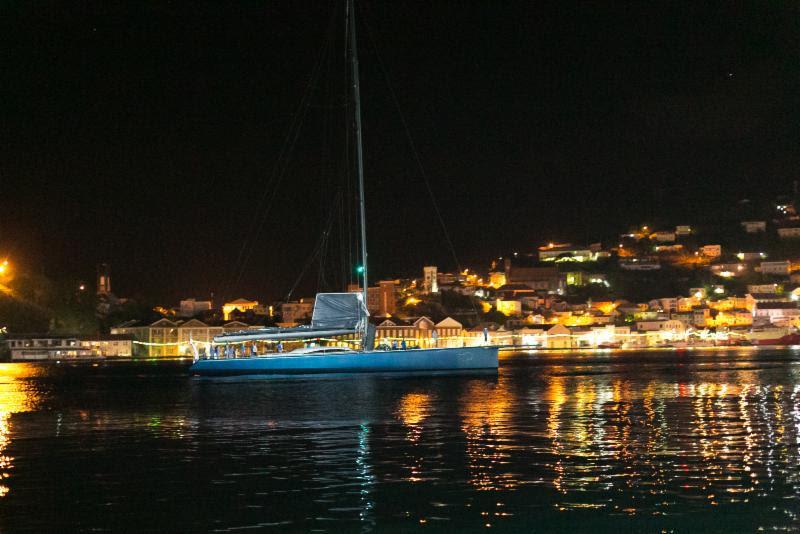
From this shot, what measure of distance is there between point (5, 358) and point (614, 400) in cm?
9369

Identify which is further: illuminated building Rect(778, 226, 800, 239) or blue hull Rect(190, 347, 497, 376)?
illuminated building Rect(778, 226, 800, 239)

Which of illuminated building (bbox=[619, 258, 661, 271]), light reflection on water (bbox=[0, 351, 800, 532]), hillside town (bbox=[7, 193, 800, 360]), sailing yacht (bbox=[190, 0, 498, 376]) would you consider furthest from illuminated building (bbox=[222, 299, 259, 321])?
light reflection on water (bbox=[0, 351, 800, 532])

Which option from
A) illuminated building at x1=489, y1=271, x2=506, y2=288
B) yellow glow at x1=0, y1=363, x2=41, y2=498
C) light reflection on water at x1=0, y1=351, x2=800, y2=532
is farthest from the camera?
illuminated building at x1=489, y1=271, x2=506, y2=288

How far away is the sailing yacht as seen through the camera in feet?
156

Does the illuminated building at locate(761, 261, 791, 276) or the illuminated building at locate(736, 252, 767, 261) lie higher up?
the illuminated building at locate(736, 252, 767, 261)

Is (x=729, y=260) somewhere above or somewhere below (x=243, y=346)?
above

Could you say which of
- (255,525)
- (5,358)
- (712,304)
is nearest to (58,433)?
(255,525)

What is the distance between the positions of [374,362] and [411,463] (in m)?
30.0

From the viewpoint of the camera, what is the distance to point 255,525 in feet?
41.5

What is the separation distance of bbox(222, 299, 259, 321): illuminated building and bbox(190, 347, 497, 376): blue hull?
99757mm

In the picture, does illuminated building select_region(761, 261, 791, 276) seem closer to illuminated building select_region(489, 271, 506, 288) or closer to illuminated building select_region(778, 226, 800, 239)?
illuminated building select_region(778, 226, 800, 239)

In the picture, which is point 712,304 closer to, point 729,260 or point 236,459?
point 729,260

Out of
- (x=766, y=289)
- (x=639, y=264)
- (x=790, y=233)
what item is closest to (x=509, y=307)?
(x=639, y=264)

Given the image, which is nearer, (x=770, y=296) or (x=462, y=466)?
(x=462, y=466)
